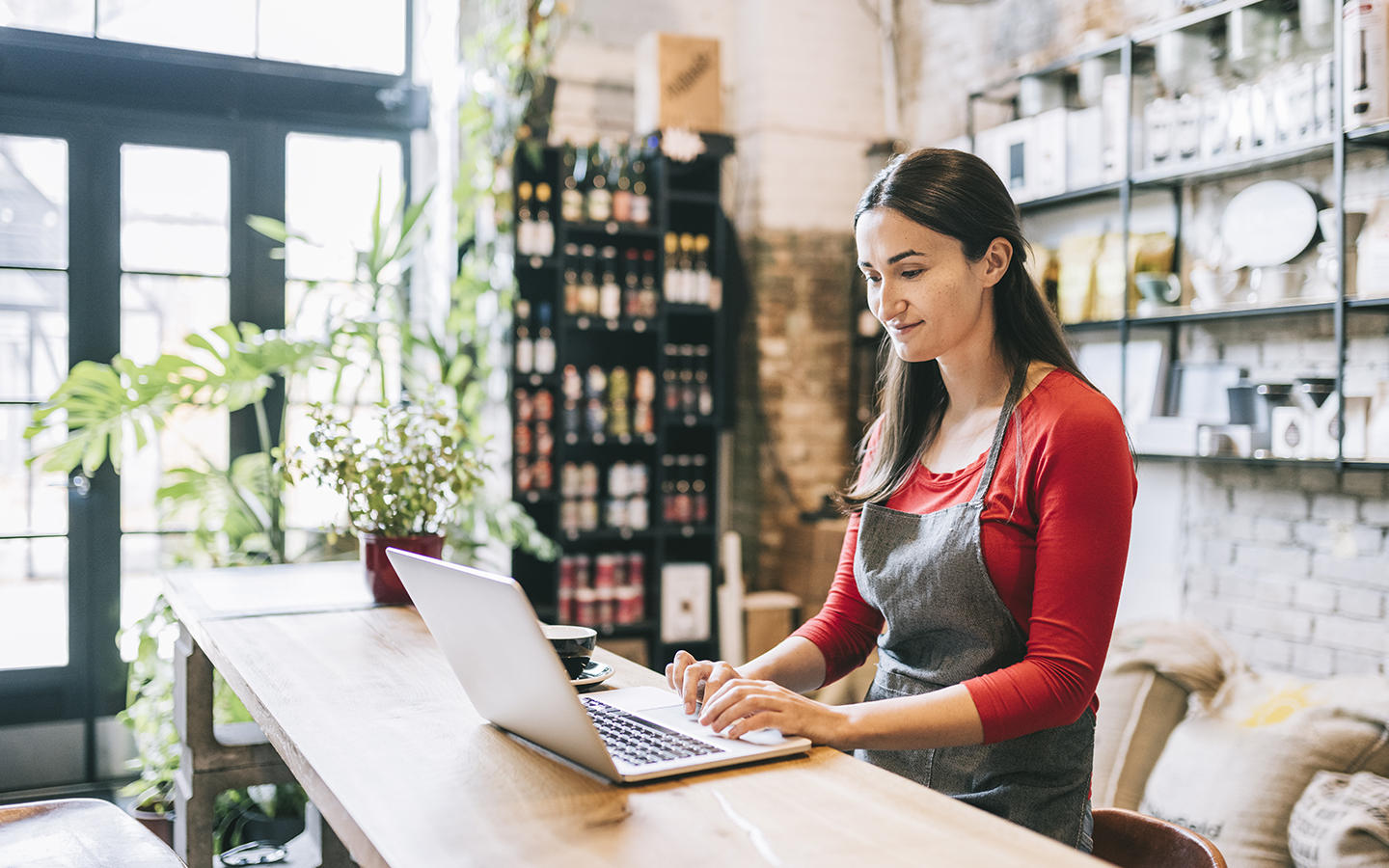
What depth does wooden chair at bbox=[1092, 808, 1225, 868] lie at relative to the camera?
133cm

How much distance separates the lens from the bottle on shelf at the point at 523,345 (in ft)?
14.2

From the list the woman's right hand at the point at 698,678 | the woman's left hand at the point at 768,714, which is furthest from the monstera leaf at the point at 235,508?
the woman's left hand at the point at 768,714

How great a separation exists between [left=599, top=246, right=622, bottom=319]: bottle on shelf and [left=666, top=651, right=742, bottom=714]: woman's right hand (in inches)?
121

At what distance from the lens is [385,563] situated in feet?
7.59

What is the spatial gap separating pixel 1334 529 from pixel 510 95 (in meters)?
3.11

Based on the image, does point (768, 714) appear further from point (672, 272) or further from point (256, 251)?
point (256, 251)

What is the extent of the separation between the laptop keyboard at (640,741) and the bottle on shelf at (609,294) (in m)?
3.13

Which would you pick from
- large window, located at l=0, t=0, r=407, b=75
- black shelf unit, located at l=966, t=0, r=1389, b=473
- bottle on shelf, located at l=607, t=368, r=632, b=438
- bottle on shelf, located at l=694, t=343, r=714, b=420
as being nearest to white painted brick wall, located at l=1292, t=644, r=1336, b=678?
black shelf unit, located at l=966, t=0, r=1389, b=473

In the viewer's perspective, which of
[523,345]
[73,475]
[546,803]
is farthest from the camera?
[523,345]

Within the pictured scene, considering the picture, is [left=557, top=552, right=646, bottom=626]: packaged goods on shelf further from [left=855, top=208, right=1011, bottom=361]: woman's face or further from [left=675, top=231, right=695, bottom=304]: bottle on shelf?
[left=855, top=208, right=1011, bottom=361]: woman's face

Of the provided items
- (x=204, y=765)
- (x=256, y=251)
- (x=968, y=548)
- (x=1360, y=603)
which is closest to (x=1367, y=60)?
(x=1360, y=603)

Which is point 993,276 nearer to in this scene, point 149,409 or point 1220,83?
point 1220,83

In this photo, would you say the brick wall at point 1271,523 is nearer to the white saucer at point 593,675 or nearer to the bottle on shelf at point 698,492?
the bottle on shelf at point 698,492

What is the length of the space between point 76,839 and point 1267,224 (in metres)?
3.31
